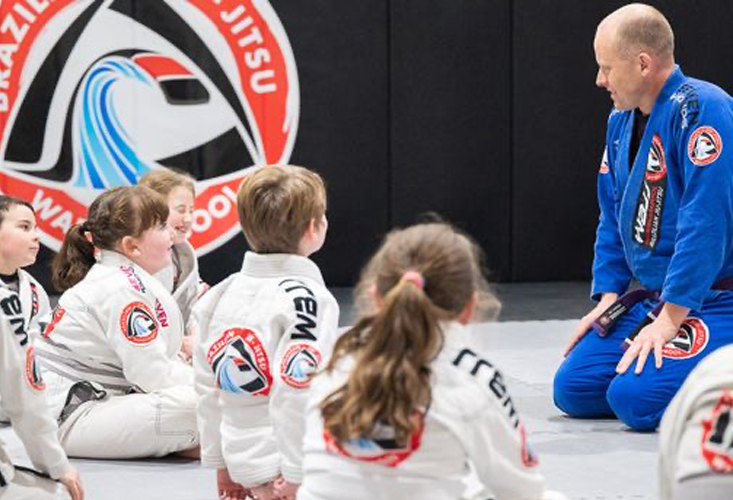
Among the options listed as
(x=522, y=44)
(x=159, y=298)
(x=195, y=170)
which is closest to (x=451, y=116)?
(x=522, y=44)

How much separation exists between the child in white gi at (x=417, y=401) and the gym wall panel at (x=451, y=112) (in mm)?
5736

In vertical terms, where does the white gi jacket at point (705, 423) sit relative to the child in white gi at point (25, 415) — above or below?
above

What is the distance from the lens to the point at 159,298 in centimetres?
425

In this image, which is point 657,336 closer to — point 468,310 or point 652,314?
point 652,314

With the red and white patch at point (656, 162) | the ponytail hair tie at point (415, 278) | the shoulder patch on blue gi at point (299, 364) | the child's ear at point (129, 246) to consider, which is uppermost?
the ponytail hair tie at point (415, 278)

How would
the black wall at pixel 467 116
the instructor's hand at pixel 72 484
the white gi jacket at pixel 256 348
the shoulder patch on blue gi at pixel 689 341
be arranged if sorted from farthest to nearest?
Answer: 1. the black wall at pixel 467 116
2. the shoulder patch on blue gi at pixel 689 341
3. the white gi jacket at pixel 256 348
4. the instructor's hand at pixel 72 484

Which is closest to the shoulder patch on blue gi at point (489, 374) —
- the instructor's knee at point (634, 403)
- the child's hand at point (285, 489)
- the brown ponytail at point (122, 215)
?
the child's hand at point (285, 489)

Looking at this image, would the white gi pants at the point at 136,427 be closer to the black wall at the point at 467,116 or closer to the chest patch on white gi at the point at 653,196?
the chest patch on white gi at the point at 653,196

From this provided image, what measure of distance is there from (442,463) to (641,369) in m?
2.31

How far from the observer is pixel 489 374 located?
92.4 inches

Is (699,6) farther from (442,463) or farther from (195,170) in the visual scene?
(442,463)

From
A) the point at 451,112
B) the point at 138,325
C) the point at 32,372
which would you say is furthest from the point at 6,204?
the point at 451,112

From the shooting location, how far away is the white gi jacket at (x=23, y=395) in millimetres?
2898

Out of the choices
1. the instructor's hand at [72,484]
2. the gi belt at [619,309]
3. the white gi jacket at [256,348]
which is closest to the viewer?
the instructor's hand at [72,484]
